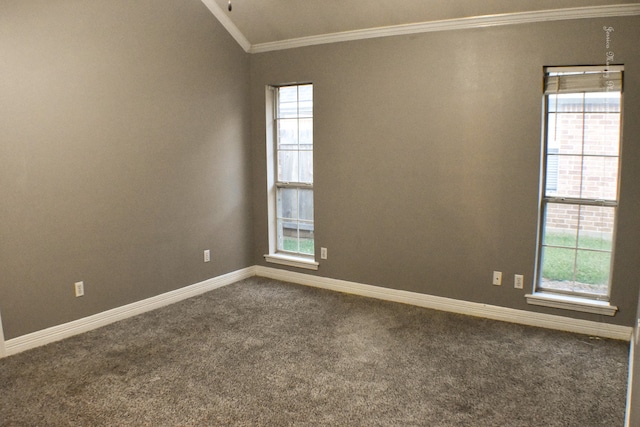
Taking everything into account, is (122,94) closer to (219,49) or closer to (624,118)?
(219,49)

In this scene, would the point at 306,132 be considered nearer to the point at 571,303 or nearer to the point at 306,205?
the point at 306,205

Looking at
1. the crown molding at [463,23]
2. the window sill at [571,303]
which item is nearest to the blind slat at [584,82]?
the crown molding at [463,23]

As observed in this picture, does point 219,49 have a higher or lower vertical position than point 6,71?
higher

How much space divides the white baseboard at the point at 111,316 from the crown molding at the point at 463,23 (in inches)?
92.3

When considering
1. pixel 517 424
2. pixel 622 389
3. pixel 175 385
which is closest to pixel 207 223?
pixel 175 385

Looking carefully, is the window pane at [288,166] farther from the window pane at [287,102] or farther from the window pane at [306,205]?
the window pane at [287,102]

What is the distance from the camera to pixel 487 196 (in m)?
3.91

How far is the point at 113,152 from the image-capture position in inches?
150

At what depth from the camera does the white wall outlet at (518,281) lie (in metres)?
3.84

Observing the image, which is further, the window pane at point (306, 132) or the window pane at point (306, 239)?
the window pane at point (306, 239)

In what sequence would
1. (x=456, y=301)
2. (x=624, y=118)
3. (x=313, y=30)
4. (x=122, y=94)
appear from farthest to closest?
(x=313, y=30) < (x=456, y=301) < (x=122, y=94) < (x=624, y=118)

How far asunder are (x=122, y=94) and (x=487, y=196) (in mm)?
3014

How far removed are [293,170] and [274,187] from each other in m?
0.29

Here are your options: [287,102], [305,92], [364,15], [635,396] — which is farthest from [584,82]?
[287,102]
